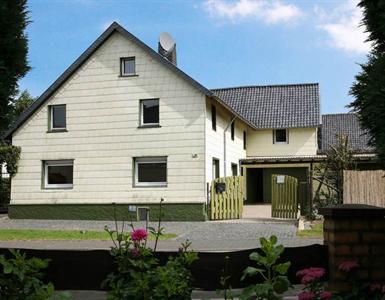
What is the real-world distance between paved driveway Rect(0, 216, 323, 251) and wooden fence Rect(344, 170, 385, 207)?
246cm

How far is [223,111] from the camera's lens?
26953 mm

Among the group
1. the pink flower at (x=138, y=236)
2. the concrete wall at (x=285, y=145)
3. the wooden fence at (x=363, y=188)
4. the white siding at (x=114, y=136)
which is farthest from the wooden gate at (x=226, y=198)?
the pink flower at (x=138, y=236)

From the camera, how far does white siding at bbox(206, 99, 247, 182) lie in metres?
23.3

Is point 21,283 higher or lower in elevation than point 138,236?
lower

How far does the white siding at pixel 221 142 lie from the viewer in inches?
917

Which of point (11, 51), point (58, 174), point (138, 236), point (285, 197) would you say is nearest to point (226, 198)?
point (285, 197)

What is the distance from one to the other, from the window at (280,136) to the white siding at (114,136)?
590 inches

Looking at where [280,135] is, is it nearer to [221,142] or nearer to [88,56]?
[221,142]

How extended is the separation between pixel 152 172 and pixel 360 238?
63.4 ft

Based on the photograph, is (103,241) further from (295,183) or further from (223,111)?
(223,111)

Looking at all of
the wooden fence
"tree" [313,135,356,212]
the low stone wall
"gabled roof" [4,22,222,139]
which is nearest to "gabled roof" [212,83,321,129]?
"tree" [313,135,356,212]

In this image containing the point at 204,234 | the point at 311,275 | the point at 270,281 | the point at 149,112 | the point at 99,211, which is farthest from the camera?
the point at 149,112

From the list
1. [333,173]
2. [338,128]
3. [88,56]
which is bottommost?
[333,173]

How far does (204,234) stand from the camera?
667 inches
